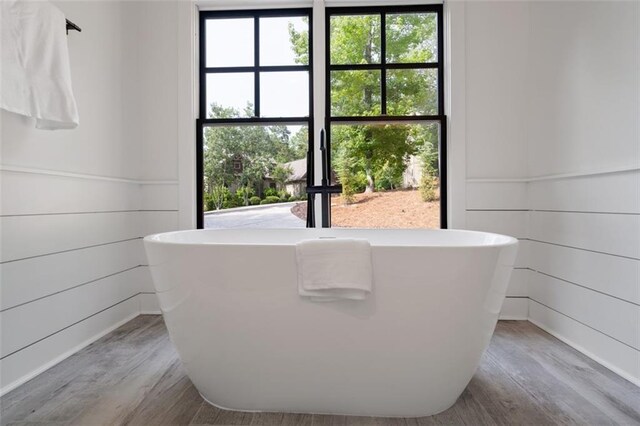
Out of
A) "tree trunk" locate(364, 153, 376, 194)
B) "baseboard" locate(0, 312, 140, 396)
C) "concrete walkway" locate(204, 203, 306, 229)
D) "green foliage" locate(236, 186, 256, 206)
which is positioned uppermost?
"tree trunk" locate(364, 153, 376, 194)

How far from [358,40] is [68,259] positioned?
2.26 m

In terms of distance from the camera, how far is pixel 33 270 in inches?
65.9

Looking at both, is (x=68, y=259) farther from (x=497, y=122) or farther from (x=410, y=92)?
(x=497, y=122)

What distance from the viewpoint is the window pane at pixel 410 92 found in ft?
8.35

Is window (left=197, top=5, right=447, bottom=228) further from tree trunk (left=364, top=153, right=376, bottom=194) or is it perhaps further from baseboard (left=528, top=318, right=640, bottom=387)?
baseboard (left=528, top=318, right=640, bottom=387)

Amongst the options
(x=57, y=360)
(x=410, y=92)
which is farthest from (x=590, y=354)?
(x=57, y=360)

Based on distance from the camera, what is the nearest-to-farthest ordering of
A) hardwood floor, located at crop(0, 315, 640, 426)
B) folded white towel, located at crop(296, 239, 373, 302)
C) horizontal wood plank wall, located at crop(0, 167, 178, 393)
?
folded white towel, located at crop(296, 239, 373, 302) < hardwood floor, located at crop(0, 315, 640, 426) < horizontal wood plank wall, located at crop(0, 167, 178, 393)

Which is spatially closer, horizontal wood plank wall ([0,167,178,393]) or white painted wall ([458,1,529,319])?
horizontal wood plank wall ([0,167,178,393])

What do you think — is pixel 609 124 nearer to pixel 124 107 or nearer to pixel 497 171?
pixel 497 171

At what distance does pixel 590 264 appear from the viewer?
1.86 meters

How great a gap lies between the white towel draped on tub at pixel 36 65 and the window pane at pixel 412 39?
1.93 metres

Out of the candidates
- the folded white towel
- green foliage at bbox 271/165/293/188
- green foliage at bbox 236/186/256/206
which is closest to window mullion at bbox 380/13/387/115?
green foliage at bbox 271/165/293/188

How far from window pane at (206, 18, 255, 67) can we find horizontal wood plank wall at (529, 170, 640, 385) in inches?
85.9

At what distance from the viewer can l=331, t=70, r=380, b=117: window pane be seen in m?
2.56
